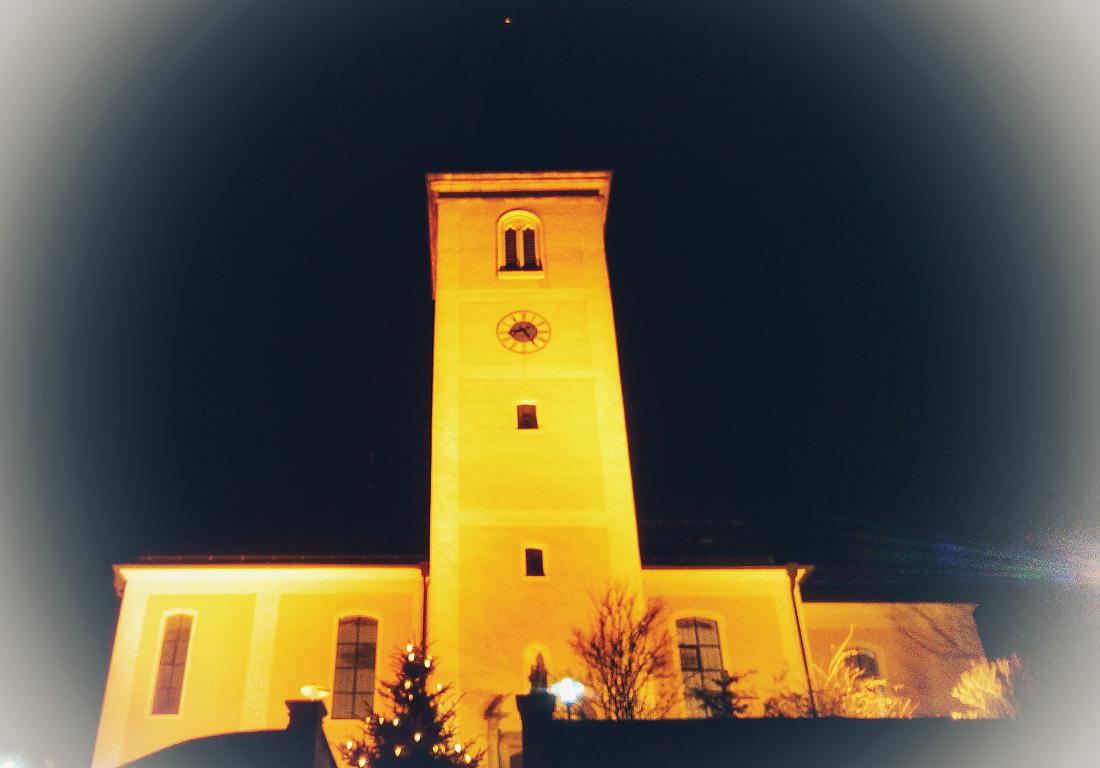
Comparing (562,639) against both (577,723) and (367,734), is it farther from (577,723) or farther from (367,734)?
(577,723)

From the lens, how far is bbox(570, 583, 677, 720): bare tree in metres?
19.8

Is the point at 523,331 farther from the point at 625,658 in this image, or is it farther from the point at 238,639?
the point at 238,639

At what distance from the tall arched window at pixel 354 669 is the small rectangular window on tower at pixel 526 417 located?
639 cm

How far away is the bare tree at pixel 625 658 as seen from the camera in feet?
65.0

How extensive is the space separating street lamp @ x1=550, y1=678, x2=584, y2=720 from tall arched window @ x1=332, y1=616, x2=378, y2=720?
5293 mm

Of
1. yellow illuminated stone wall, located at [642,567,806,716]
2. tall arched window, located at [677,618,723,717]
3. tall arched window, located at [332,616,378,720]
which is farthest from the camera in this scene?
yellow illuminated stone wall, located at [642,567,806,716]

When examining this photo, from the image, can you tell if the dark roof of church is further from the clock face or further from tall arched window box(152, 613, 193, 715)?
tall arched window box(152, 613, 193, 715)

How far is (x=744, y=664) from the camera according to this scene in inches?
932

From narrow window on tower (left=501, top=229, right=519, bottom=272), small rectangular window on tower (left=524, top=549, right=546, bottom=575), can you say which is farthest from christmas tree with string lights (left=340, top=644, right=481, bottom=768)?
narrow window on tower (left=501, top=229, right=519, bottom=272)

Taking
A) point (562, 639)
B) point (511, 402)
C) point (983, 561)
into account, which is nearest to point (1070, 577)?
point (983, 561)

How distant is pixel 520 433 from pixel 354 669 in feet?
23.7

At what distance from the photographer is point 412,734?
17578 mm

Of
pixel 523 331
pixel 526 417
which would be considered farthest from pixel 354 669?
pixel 523 331

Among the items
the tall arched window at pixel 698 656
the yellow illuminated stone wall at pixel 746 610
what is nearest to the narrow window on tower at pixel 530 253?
the yellow illuminated stone wall at pixel 746 610
